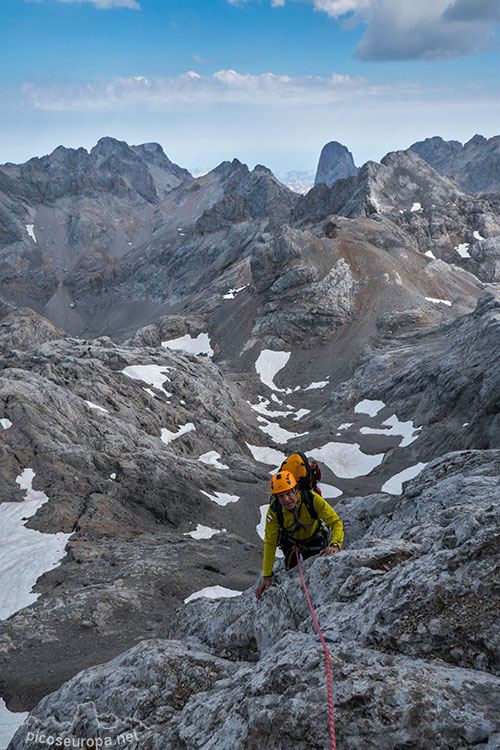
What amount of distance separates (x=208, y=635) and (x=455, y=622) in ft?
22.7

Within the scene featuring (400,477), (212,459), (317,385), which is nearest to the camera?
(400,477)

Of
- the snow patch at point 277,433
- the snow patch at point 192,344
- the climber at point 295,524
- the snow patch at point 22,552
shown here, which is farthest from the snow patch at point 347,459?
the snow patch at point 192,344

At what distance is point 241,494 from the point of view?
4350 cm

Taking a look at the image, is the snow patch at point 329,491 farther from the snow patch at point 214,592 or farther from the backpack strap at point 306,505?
the backpack strap at point 306,505

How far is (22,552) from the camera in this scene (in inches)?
1038

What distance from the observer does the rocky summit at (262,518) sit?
6637mm

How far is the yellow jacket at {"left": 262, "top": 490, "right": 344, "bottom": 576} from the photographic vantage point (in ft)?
31.5

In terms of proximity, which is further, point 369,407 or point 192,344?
point 192,344

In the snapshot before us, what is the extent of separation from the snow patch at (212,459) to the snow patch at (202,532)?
12118mm

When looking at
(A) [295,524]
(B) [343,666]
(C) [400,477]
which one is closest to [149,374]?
(C) [400,477]

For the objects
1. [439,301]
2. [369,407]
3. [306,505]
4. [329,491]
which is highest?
[439,301]

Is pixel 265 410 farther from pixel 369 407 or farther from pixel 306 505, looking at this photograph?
pixel 306 505

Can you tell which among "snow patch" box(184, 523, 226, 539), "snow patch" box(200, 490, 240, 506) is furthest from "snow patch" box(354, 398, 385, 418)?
"snow patch" box(184, 523, 226, 539)

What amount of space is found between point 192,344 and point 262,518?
8124cm
